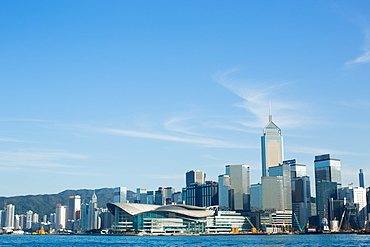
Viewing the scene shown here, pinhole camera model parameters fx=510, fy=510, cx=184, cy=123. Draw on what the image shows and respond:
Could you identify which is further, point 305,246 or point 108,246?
point 108,246

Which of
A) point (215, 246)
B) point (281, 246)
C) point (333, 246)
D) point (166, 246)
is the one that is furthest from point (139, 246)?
point (333, 246)

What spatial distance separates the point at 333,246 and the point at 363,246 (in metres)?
5.94

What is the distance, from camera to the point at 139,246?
114 metres

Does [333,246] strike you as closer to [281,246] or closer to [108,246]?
[281,246]

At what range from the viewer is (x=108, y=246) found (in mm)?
115562

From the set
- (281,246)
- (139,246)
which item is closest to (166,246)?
(139,246)

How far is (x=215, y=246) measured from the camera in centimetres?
10900

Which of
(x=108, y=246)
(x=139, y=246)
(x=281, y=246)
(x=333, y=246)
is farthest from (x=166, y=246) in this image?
(x=333, y=246)

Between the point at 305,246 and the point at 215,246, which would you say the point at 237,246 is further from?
the point at 305,246

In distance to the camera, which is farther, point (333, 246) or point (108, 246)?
point (108, 246)

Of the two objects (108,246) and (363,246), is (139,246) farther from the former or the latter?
(363,246)

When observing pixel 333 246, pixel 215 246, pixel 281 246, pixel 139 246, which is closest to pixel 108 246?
pixel 139 246

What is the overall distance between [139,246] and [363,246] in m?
47.8

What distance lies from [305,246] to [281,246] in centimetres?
519
